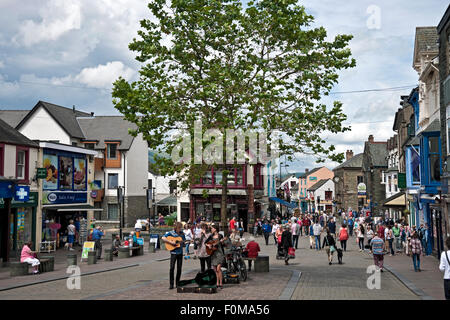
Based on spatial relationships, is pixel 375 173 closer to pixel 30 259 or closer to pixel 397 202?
pixel 397 202

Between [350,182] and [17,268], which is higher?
[350,182]

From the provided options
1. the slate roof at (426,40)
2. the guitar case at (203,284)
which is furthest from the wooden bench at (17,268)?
the slate roof at (426,40)

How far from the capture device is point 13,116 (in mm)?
46250

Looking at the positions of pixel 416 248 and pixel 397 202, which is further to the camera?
pixel 397 202

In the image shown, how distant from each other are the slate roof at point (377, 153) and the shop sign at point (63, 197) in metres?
43.3

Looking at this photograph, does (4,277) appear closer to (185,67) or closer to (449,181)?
(185,67)

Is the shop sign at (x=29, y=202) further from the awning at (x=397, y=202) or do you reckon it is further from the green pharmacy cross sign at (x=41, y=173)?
the awning at (x=397, y=202)

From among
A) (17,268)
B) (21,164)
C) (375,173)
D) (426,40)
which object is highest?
(426,40)

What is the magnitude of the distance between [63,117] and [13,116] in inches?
225

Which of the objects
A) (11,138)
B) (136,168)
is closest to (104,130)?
(136,168)

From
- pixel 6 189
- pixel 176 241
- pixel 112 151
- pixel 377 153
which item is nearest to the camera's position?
pixel 176 241

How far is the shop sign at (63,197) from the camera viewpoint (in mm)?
27266
